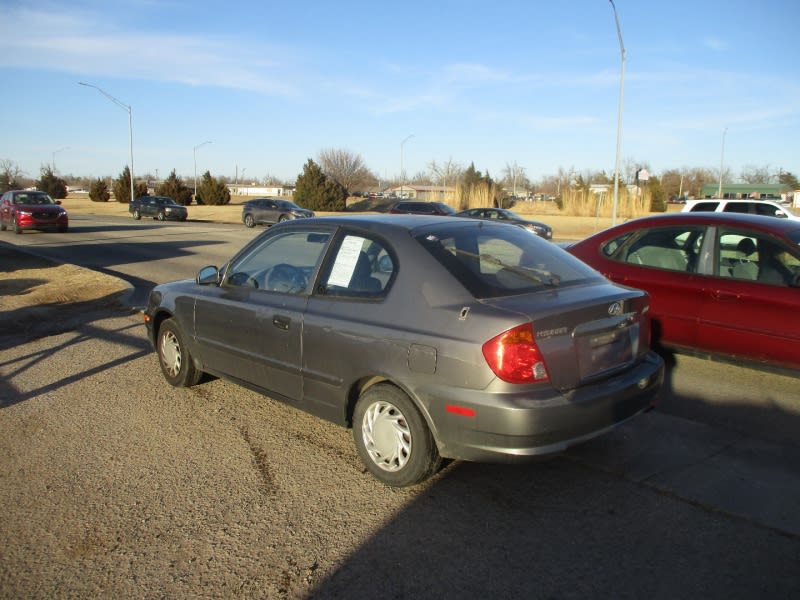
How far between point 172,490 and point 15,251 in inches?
609

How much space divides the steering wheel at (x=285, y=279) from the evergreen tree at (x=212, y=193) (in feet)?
209

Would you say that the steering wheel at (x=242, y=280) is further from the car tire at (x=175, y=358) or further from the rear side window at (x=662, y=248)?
the rear side window at (x=662, y=248)

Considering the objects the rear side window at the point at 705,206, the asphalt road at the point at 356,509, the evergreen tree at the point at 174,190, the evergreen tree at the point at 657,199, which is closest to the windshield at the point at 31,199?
the asphalt road at the point at 356,509

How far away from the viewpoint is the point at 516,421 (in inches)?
129

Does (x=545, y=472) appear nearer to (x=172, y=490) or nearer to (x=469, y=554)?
(x=469, y=554)

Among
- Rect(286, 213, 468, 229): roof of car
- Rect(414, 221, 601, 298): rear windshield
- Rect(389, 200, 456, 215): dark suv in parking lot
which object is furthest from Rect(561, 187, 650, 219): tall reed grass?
Rect(286, 213, 468, 229): roof of car

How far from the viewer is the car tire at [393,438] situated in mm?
3621

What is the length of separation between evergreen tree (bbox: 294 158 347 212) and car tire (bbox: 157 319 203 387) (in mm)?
52190

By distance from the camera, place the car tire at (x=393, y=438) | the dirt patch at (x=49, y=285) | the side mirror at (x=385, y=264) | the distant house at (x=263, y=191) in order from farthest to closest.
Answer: the distant house at (x=263, y=191)
the dirt patch at (x=49, y=285)
the side mirror at (x=385, y=264)
the car tire at (x=393, y=438)

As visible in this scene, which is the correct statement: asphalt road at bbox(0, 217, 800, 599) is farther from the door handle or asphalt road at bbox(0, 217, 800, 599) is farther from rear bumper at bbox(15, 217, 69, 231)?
rear bumper at bbox(15, 217, 69, 231)

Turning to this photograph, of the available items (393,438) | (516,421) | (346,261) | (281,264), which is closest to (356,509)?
(393,438)

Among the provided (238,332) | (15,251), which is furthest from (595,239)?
(15,251)

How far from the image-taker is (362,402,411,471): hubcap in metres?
3.74

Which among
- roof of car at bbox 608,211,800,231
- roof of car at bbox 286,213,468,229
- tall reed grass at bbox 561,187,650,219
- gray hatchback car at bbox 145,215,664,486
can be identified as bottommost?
gray hatchback car at bbox 145,215,664,486
